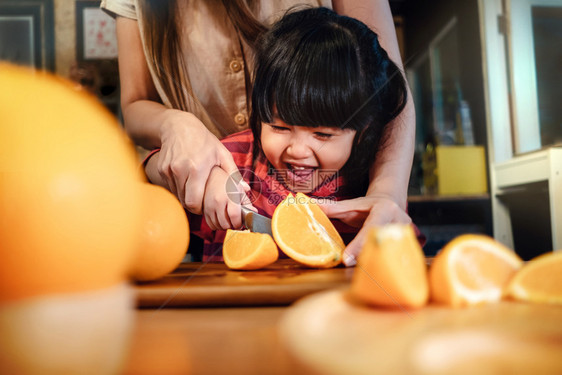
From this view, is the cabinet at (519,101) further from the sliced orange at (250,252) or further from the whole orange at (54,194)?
Answer: the whole orange at (54,194)

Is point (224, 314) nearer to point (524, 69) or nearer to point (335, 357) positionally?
point (335, 357)

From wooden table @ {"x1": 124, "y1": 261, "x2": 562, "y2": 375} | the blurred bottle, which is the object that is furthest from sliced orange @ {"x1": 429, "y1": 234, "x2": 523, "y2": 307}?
the blurred bottle

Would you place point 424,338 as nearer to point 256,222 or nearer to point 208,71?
point 256,222

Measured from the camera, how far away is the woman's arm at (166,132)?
41 centimetres

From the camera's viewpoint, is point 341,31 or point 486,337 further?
point 341,31

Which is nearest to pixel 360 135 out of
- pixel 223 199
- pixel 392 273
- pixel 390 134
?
pixel 390 134

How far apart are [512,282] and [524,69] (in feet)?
0.97

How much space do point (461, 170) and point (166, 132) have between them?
31 centimetres

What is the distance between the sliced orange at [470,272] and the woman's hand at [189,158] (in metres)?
0.24

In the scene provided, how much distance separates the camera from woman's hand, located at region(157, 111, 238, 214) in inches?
16.0

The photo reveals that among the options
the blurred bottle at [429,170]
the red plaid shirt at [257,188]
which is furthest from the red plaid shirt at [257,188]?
the blurred bottle at [429,170]

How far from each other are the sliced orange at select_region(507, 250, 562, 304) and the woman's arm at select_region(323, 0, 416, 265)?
0.19m

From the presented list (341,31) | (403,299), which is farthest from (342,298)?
(341,31)

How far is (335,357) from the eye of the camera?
0.14 meters
